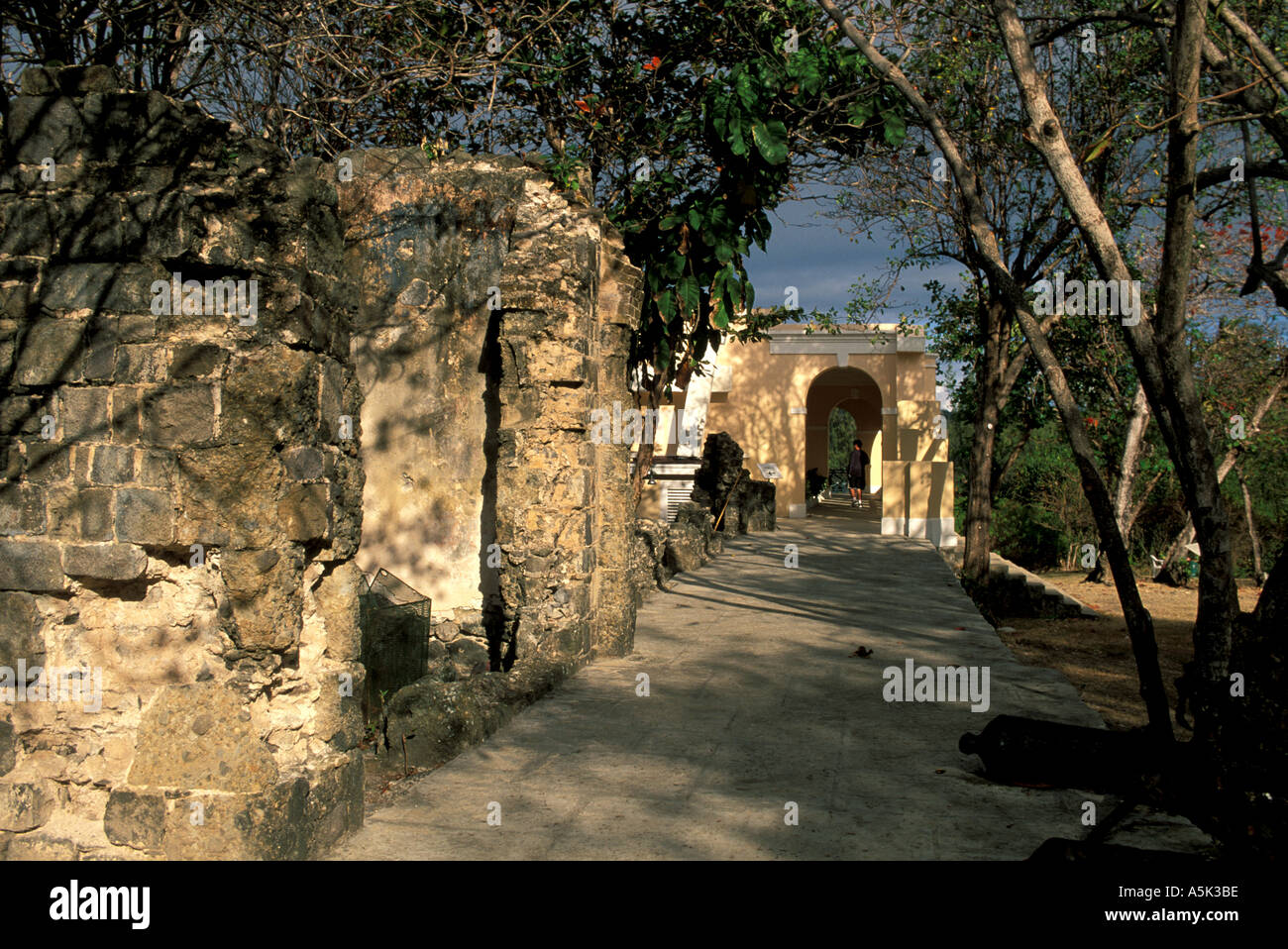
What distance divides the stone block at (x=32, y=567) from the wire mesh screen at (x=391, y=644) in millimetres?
2238

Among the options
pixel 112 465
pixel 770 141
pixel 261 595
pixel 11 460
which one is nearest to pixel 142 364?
pixel 112 465

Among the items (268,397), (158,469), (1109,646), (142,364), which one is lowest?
(1109,646)

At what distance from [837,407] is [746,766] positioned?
92.1 ft

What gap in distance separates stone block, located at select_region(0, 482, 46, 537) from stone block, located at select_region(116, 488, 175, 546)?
1.10ft

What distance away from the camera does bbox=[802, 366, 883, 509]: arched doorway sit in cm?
2980

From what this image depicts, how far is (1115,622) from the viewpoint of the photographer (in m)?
13.3

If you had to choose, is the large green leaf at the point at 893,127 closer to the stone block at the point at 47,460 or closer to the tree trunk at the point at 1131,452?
the tree trunk at the point at 1131,452

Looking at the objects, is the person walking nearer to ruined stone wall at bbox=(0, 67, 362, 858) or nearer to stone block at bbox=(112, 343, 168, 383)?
ruined stone wall at bbox=(0, 67, 362, 858)

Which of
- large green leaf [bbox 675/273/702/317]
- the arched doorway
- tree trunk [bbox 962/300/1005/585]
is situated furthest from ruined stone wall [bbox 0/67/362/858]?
the arched doorway

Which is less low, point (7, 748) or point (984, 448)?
point (984, 448)

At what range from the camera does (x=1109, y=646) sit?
11.4 meters

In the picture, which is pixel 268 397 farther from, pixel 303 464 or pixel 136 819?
pixel 136 819

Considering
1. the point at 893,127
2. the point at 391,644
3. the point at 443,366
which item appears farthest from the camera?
the point at 893,127
